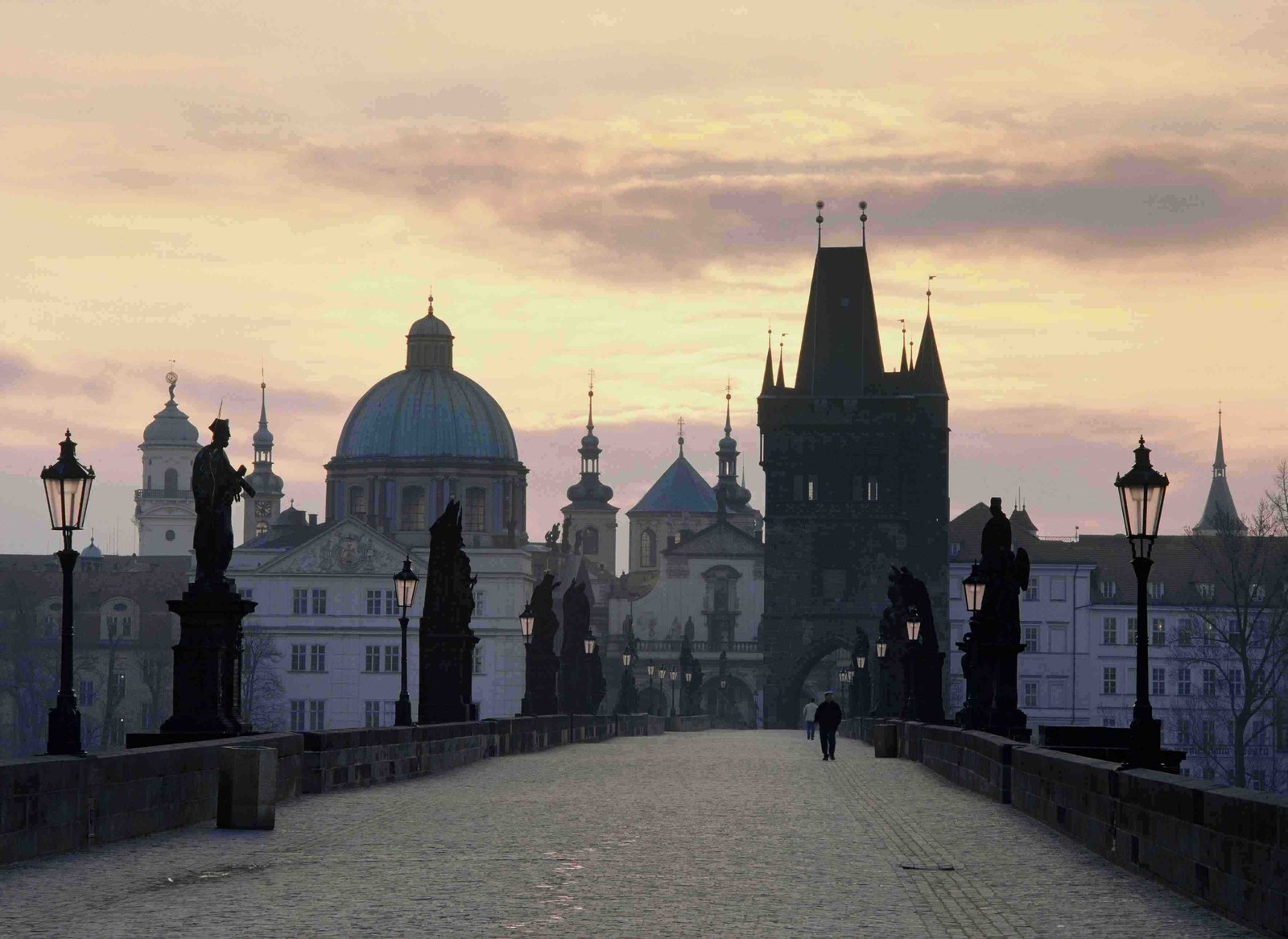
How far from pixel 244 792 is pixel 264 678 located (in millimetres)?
119527

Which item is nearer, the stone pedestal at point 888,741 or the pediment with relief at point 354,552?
the stone pedestal at point 888,741

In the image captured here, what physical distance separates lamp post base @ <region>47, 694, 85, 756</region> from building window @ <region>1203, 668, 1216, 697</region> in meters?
92.9

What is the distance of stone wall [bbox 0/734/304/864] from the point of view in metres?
17.2

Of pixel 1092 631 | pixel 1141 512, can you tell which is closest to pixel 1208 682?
pixel 1092 631

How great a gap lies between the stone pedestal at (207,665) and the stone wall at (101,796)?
3233 millimetres

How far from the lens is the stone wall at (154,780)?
17.4 m

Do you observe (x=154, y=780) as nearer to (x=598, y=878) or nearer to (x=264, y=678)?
(x=598, y=878)

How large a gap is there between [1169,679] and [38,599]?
7125 cm

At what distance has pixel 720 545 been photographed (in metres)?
181

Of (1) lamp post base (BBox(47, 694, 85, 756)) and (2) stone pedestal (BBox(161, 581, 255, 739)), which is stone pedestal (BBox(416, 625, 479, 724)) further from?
(1) lamp post base (BBox(47, 694, 85, 756))

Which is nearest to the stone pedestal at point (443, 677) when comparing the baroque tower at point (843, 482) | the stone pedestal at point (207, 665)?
the stone pedestal at point (207, 665)

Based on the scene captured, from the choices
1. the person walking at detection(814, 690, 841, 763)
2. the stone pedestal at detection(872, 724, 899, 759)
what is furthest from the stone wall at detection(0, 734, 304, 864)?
the stone pedestal at detection(872, 724, 899, 759)

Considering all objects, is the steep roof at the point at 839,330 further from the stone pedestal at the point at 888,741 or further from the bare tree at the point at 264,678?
the stone pedestal at the point at 888,741

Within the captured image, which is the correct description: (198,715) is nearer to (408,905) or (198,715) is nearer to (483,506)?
(408,905)
